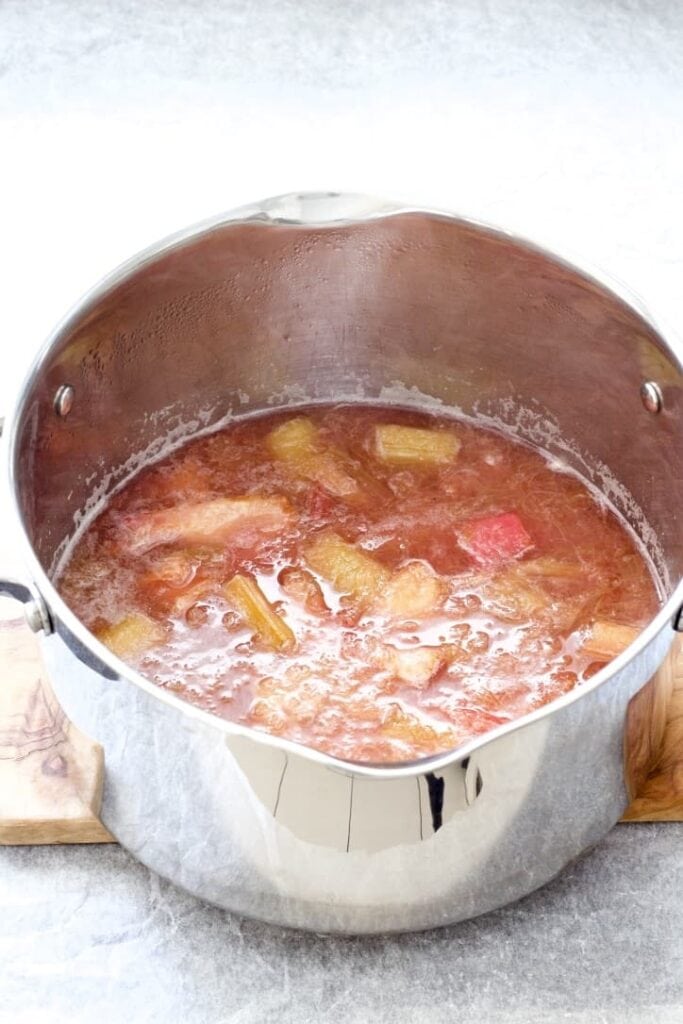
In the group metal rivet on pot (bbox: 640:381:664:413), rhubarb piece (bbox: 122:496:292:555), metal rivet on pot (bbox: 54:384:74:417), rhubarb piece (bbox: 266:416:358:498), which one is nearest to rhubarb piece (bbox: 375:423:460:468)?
rhubarb piece (bbox: 266:416:358:498)

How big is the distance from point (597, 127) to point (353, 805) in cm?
195

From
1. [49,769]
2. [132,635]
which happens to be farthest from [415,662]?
[49,769]

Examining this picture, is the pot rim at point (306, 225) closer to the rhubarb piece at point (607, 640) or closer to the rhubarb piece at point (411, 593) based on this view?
the rhubarb piece at point (607, 640)

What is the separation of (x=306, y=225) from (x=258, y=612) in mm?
575

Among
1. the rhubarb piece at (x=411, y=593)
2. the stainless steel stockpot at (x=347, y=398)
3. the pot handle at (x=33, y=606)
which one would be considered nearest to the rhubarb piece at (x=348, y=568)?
the rhubarb piece at (x=411, y=593)

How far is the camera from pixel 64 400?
198 cm

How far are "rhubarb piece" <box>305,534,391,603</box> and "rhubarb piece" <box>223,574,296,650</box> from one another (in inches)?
3.7

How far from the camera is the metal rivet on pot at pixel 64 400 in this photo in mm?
1956

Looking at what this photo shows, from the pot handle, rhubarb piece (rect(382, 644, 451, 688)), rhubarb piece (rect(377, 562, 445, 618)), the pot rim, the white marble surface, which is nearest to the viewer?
the pot rim

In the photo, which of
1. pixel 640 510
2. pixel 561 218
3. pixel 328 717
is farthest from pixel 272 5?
pixel 328 717

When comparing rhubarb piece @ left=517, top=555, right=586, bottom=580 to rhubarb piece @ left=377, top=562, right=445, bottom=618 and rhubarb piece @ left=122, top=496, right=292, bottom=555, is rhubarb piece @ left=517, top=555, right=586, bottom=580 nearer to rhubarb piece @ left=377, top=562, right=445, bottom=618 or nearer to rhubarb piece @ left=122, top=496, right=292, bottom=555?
rhubarb piece @ left=377, top=562, right=445, bottom=618

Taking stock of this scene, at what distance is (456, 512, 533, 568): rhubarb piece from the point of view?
79.1 inches

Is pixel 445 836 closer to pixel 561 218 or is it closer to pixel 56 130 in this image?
pixel 561 218

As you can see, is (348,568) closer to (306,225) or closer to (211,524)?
(211,524)
